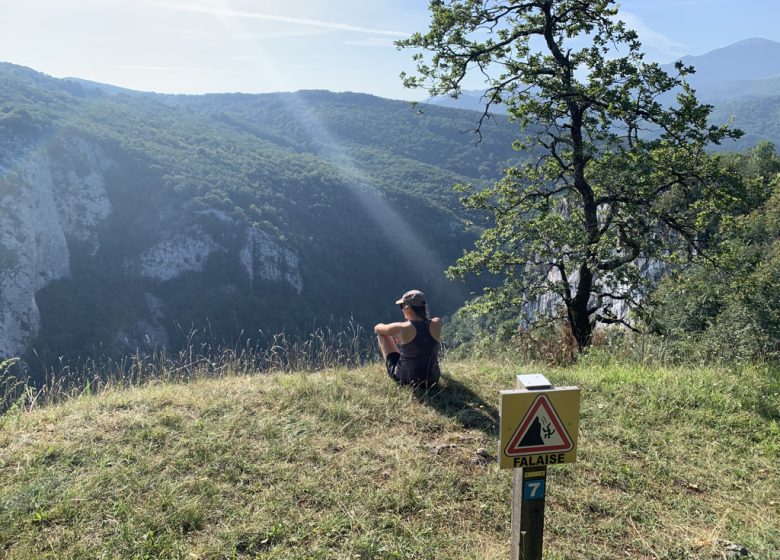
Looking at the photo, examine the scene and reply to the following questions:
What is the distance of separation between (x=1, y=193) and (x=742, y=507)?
262 ft

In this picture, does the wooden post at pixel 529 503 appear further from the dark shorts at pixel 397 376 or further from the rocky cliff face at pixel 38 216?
the rocky cliff face at pixel 38 216

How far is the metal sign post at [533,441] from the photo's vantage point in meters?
2.05

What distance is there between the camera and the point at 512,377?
539 centimetres

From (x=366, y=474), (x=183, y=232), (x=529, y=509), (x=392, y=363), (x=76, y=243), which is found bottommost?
(x=366, y=474)

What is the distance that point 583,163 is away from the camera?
829 centimetres

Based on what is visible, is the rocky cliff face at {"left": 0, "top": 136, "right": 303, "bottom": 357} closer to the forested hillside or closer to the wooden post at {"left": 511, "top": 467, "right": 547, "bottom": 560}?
the forested hillside

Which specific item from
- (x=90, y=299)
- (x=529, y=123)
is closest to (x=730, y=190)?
(x=529, y=123)

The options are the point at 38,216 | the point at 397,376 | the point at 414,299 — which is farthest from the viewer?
the point at 38,216

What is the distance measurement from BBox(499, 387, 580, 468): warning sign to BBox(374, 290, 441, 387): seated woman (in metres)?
2.78

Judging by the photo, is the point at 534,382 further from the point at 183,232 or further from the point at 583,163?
the point at 183,232

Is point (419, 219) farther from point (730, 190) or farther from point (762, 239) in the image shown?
point (730, 190)

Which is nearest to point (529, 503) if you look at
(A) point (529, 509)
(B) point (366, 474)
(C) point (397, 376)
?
(A) point (529, 509)

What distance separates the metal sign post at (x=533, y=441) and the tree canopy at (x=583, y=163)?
5856mm

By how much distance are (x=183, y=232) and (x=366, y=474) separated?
8022 cm
